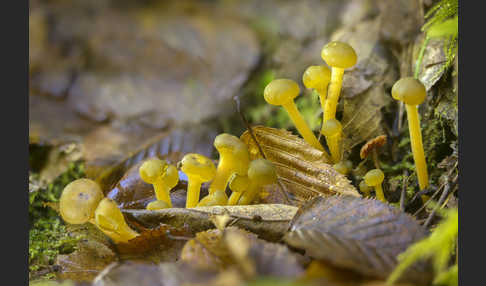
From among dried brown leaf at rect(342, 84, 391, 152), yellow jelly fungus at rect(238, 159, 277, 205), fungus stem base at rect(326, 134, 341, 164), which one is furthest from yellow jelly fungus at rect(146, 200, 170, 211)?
dried brown leaf at rect(342, 84, 391, 152)

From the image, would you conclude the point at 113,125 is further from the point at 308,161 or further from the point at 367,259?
the point at 367,259

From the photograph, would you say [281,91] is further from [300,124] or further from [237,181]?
[237,181]

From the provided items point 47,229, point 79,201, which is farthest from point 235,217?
point 47,229

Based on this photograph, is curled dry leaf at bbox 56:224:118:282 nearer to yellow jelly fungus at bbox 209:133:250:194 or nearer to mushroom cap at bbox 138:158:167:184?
mushroom cap at bbox 138:158:167:184

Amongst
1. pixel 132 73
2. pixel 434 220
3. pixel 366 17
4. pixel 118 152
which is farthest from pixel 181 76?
pixel 434 220

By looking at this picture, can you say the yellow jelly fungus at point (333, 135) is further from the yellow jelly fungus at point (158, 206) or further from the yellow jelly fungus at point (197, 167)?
the yellow jelly fungus at point (158, 206)

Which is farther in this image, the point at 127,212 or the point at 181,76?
the point at 181,76
